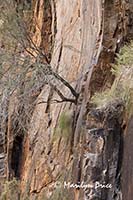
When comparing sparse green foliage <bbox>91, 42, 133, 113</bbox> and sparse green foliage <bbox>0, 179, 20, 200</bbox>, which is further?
sparse green foliage <bbox>0, 179, 20, 200</bbox>

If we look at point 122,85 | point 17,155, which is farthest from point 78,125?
point 17,155

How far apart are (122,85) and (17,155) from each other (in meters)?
4.83

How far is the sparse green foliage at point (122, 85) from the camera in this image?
8.09 meters

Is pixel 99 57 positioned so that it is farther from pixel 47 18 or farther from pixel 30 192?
pixel 47 18

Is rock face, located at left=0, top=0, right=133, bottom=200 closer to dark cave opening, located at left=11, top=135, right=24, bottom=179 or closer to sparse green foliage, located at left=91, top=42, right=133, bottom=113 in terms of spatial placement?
dark cave opening, located at left=11, top=135, right=24, bottom=179

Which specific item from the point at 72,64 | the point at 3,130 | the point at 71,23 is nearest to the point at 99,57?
the point at 72,64

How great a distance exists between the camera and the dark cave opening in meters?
12.4

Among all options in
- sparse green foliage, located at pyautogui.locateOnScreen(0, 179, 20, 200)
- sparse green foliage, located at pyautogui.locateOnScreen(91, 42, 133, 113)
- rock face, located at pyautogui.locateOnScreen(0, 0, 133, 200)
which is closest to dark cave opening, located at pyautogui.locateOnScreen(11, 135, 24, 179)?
rock face, located at pyautogui.locateOnScreen(0, 0, 133, 200)

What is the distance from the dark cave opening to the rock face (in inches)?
0.8

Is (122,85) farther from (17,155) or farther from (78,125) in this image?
(17,155)

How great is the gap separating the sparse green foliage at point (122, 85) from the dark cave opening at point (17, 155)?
12.5 feet

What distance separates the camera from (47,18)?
44.0 feet

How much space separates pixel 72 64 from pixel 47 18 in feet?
9.58

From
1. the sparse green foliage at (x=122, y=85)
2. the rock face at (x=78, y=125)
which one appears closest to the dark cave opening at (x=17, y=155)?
the rock face at (x=78, y=125)
